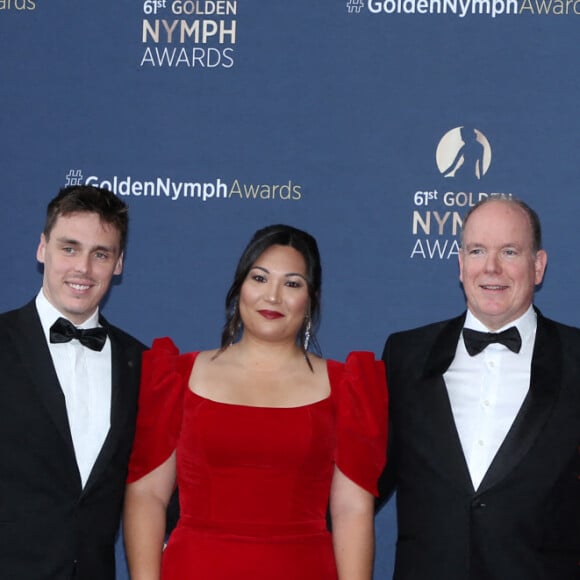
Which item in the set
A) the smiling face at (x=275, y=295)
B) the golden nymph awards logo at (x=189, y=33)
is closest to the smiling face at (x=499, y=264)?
the smiling face at (x=275, y=295)

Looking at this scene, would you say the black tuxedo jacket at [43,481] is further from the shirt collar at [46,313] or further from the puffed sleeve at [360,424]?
the puffed sleeve at [360,424]

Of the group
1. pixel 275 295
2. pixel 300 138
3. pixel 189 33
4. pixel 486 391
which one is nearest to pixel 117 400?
pixel 275 295

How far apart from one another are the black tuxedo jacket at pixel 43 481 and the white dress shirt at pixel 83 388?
0.04 metres

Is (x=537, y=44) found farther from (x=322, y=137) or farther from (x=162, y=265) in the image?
(x=162, y=265)

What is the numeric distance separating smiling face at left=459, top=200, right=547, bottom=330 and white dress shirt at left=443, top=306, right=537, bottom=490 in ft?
0.22

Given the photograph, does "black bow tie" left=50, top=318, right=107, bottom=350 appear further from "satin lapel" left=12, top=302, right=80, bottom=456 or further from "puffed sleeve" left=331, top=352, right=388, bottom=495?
"puffed sleeve" left=331, top=352, right=388, bottom=495

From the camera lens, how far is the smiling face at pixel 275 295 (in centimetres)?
276

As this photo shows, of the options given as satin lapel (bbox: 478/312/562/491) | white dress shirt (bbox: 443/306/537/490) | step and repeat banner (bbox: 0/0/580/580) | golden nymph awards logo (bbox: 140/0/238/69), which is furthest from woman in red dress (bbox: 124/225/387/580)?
golden nymph awards logo (bbox: 140/0/238/69)

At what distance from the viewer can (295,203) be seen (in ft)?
11.5

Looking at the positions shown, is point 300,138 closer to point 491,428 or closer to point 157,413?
point 157,413

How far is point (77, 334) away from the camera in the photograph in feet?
8.79

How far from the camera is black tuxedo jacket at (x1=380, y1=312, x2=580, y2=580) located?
2566 millimetres

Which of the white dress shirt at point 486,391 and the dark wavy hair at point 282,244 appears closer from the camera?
the white dress shirt at point 486,391

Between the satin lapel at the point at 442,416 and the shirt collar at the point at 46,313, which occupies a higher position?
the shirt collar at the point at 46,313
